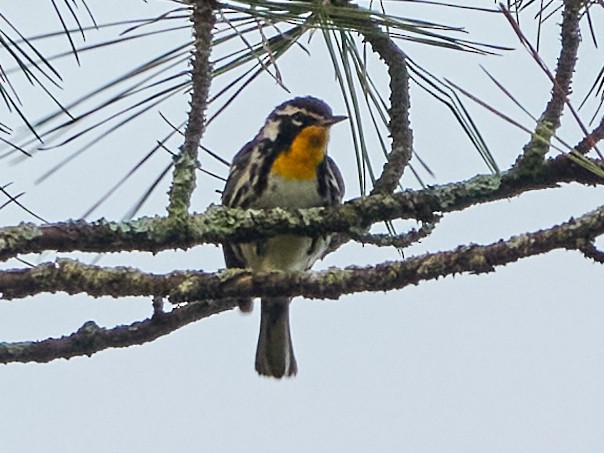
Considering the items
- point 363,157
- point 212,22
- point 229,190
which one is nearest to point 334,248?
point 363,157

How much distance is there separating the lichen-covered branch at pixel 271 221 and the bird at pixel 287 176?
0.86m

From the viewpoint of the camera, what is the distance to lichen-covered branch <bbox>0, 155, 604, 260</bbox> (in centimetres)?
202

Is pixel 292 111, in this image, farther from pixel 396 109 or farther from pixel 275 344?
pixel 396 109

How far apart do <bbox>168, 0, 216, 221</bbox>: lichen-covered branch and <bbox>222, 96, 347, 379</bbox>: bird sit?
3.35 feet

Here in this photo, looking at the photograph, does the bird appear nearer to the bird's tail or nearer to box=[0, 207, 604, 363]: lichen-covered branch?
the bird's tail

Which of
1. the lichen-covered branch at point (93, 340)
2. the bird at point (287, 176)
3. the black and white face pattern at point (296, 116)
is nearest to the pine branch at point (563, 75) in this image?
the lichen-covered branch at point (93, 340)

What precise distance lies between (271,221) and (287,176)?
1.06 metres

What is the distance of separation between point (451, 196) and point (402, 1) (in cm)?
39

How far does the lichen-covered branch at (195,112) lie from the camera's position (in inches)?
76.7

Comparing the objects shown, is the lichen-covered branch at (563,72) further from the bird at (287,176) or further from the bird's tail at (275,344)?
the bird's tail at (275,344)

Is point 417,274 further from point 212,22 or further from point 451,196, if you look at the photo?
point 212,22

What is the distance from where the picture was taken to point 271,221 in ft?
7.57

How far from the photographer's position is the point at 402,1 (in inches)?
86.4

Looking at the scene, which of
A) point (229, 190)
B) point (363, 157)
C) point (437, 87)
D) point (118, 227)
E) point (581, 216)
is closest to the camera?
point (581, 216)
